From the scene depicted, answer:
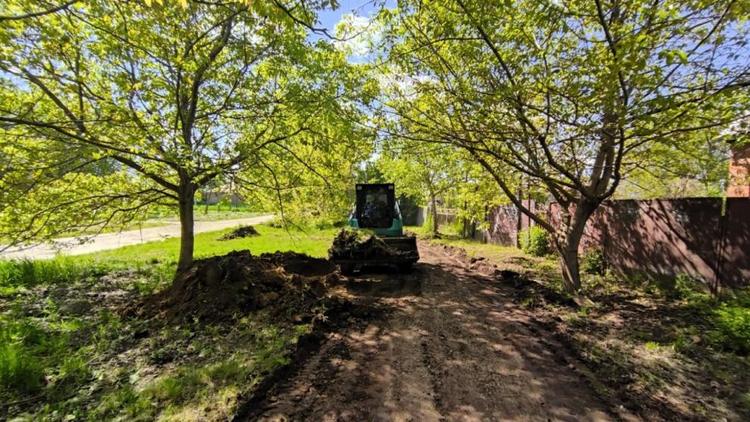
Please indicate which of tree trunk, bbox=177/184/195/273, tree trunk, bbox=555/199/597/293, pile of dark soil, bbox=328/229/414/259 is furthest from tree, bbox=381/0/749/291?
tree trunk, bbox=177/184/195/273

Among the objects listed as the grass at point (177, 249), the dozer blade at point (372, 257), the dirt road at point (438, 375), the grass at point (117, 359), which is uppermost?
the dozer blade at point (372, 257)

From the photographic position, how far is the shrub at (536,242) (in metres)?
13.1

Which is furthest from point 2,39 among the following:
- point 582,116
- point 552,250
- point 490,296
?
point 552,250

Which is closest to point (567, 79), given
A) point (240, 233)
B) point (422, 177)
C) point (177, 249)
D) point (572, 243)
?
point (572, 243)

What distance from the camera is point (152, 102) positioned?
22.4 ft

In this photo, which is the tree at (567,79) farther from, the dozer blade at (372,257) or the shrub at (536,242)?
the shrub at (536,242)

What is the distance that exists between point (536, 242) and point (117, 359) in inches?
492

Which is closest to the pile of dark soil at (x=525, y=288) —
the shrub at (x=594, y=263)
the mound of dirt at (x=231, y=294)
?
the shrub at (x=594, y=263)

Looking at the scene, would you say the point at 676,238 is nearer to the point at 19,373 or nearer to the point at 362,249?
the point at 362,249

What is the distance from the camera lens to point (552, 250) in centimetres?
1294

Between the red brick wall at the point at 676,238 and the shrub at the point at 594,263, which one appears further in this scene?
the shrub at the point at 594,263

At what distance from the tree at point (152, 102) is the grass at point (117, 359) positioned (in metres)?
1.68

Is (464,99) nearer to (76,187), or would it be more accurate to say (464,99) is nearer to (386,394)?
(386,394)

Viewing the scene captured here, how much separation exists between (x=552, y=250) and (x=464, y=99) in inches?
334
